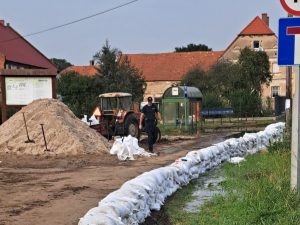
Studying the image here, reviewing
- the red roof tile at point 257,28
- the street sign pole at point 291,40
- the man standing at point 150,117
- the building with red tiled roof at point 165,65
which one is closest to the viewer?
the street sign pole at point 291,40

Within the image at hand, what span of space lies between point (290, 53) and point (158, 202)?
125 inches

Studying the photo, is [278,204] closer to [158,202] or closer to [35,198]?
[158,202]

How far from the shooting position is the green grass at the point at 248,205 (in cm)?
779

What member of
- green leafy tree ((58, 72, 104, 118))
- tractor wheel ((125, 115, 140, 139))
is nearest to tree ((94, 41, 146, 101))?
green leafy tree ((58, 72, 104, 118))

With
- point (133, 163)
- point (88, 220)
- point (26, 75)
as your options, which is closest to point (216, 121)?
point (26, 75)

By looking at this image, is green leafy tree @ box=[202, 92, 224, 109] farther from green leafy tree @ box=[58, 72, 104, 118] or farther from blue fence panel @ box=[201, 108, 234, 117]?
green leafy tree @ box=[58, 72, 104, 118]

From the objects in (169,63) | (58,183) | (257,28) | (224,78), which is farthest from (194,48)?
(58,183)

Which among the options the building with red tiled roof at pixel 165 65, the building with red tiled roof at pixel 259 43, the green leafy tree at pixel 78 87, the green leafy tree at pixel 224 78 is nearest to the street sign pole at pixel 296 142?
the green leafy tree at pixel 78 87

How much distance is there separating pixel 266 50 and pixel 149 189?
7066 cm

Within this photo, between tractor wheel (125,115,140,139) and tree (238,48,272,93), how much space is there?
35.9m

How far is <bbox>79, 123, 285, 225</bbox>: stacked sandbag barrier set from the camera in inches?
268

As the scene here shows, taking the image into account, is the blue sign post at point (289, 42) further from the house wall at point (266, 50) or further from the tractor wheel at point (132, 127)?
the house wall at point (266, 50)

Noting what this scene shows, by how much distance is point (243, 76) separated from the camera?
5888 cm

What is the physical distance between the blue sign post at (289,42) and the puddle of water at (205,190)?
285cm
